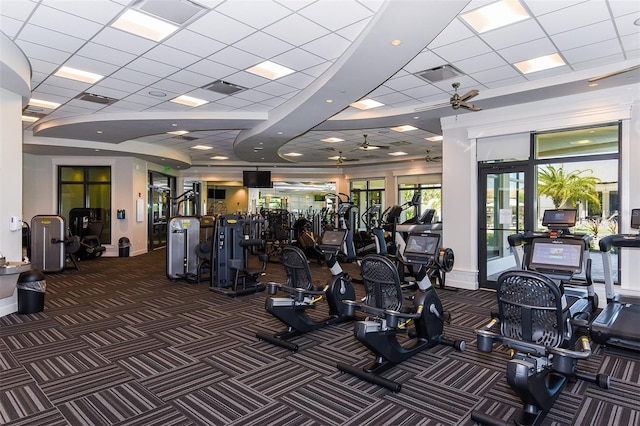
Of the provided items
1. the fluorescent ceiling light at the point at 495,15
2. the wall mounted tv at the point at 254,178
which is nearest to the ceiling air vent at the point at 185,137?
the wall mounted tv at the point at 254,178

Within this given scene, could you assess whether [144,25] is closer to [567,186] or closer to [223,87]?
[223,87]

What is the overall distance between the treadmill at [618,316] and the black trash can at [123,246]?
421 inches

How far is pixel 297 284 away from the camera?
4.15m

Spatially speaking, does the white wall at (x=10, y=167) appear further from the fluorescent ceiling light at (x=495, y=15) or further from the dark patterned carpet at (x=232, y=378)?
the fluorescent ceiling light at (x=495, y=15)

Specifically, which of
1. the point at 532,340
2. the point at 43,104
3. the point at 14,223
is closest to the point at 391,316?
the point at 532,340

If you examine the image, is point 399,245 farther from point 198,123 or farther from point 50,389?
point 50,389

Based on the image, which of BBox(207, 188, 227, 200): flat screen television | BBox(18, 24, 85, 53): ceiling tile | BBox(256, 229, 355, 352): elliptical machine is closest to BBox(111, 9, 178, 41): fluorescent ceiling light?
BBox(18, 24, 85, 53): ceiling tile

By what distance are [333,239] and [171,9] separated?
3.06 metres

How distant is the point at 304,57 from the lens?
4.61 metres

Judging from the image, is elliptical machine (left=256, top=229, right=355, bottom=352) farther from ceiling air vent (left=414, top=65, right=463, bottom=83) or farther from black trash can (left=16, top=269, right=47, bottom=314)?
black trash can (left=16, top=269, right=47, bottom=314)

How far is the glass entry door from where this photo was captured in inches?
254

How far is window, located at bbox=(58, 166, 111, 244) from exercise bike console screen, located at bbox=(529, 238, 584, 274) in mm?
10975

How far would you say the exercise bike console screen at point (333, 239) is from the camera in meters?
4.85

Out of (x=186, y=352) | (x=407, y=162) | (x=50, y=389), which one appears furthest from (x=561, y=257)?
(x=407, y=162)
